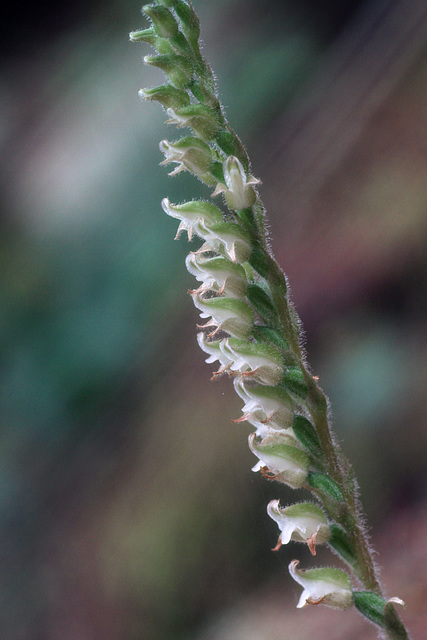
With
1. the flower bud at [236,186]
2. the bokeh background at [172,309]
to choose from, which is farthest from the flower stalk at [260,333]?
the bokeh background at [172,309]

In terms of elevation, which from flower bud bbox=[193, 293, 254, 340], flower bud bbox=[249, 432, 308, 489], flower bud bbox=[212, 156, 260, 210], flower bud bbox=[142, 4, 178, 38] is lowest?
flower bud bbox=[249, 432, 308, 489]

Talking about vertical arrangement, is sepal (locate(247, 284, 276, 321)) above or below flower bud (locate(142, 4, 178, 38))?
below

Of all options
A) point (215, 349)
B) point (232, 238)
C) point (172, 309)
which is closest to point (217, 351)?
point (215, 349)

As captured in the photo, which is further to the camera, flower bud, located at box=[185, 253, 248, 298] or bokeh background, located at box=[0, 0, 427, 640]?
bokeh background, located at box=[0, 0, 427, 640]

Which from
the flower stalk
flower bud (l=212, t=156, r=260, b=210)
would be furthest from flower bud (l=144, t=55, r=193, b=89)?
flower bud (l=212, t=156, r=260, b=210)

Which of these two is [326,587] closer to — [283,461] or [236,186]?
[283,461]

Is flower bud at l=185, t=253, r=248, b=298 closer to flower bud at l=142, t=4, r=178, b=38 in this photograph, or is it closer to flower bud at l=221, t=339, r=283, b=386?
flower bud at l=221, t=339, r=283, b=386
